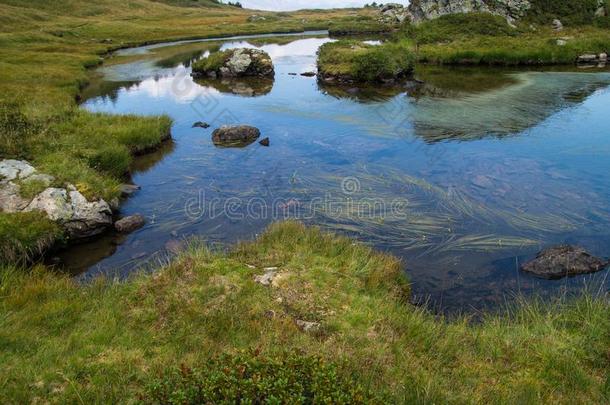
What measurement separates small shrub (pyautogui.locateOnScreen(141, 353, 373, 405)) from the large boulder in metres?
53.5

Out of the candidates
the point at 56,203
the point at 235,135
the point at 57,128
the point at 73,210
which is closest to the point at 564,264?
the point at 73,210

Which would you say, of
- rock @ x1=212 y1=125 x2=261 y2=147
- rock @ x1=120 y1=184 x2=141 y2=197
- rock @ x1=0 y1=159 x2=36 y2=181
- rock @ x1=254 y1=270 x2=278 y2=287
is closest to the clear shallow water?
rock @ x1=120 y1=184 x2=141 y2=197

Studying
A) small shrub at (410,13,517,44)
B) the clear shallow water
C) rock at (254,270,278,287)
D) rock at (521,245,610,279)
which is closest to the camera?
rock at (254,270,278,287)

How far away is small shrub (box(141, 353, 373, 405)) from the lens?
6223 millimetres

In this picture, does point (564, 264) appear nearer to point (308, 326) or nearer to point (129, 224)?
point (308, 326)

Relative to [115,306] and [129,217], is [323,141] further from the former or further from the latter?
[115,306]

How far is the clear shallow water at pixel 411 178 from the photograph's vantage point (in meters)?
16.1

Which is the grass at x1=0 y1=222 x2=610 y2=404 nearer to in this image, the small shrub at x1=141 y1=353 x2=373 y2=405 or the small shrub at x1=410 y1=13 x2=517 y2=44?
the small shrub at x1=141 y1=353 x2=373 y2=405

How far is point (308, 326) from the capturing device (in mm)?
10203

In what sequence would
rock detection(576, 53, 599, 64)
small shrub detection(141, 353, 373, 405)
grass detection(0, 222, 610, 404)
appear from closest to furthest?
1. small shrub detection(141, 353, 373, 405)
2. grass detection(0, 222, 610, 404)
3. rock detection(576, 53, 599, 64)

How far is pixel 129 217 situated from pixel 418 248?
12.2 metres

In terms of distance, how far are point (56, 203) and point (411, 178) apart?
54.9 feet

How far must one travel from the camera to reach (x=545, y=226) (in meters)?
17.5

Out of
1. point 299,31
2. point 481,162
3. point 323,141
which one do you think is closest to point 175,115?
point 323,141
